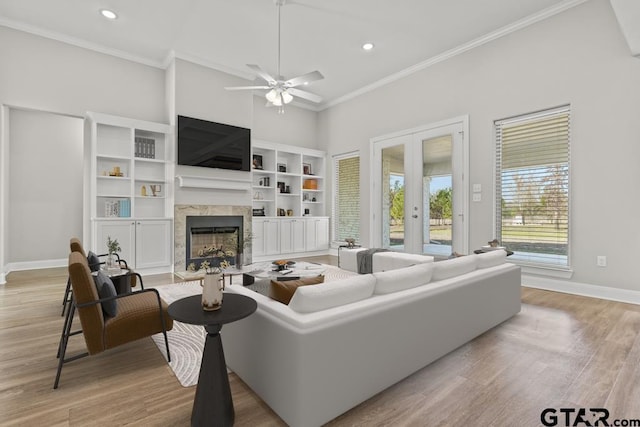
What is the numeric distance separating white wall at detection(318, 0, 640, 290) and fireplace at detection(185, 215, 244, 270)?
14.2ft

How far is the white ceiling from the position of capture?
14.3 feet

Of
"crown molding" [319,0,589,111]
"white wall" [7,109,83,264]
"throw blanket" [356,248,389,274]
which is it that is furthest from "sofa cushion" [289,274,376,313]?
"white wall" [7,109,83,264]

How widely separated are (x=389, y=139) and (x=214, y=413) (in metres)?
5.99

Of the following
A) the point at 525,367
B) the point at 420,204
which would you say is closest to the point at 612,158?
the point at 420,204

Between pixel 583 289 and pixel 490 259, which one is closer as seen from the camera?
pixel 490 259

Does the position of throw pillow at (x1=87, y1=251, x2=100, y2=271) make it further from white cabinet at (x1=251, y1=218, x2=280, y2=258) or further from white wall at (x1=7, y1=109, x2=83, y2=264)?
white wall at (x1=7, y1=109, x2=83, y2=264)

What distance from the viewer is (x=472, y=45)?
17.2 ft

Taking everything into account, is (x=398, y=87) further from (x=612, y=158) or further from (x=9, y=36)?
(x=9, y=36)

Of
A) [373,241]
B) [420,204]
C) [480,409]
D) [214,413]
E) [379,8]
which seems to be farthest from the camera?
[373,241]

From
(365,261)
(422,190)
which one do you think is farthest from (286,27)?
(365,261)

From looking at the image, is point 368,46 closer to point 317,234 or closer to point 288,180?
point 288,180

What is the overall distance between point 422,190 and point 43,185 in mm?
7290

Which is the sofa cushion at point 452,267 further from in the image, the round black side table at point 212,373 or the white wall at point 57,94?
the white wall at point 57,94

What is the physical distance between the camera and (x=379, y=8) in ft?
14.4
